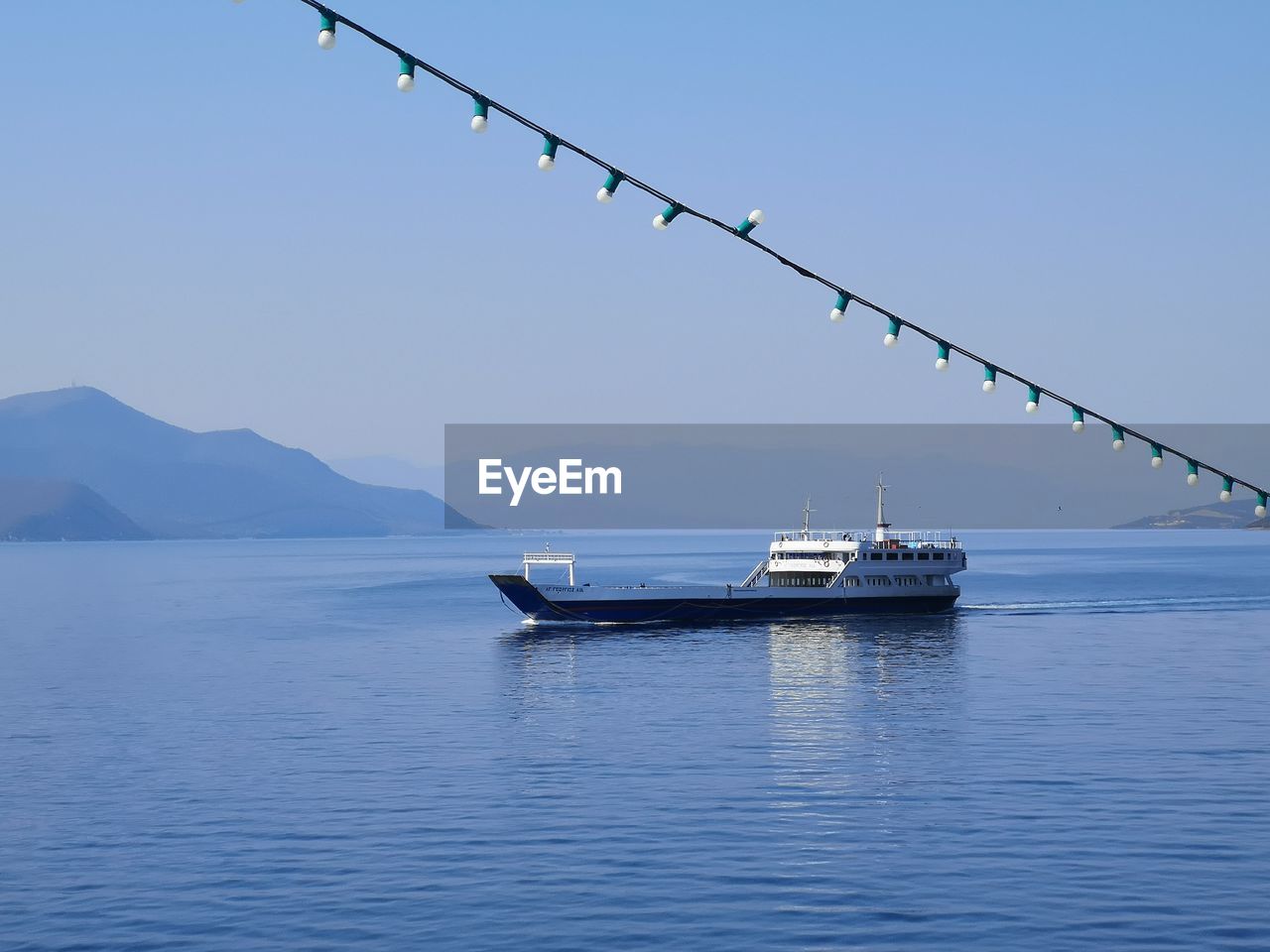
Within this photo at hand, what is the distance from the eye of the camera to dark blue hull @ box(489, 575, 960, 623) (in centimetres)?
10731

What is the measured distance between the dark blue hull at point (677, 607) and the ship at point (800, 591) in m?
0.08

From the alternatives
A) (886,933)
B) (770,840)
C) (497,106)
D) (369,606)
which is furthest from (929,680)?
(369,606)

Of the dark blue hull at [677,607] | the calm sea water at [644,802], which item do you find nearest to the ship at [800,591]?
the dark blue hull at [677,607]

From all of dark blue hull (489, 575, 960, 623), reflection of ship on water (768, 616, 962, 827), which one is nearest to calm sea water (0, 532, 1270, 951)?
reflection of ship on water (768, 616, 962, 827)

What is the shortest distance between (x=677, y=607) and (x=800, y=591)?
9.91m

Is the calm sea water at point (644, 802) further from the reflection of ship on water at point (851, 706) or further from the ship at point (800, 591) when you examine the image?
the ship at point (800, 591)

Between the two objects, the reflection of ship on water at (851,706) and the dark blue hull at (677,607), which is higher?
the dark blue hull at (677,607)

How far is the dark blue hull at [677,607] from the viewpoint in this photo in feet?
352

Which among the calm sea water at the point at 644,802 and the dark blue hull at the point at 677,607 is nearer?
the calm sea water at the point at 644,802

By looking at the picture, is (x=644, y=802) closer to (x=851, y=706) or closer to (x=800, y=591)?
(x=851, y=706)

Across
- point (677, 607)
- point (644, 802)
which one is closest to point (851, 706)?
point (644, 802)

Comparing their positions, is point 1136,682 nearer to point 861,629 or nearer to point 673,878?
point 861,629

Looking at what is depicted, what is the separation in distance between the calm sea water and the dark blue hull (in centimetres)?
2299

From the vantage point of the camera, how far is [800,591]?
110312mm
